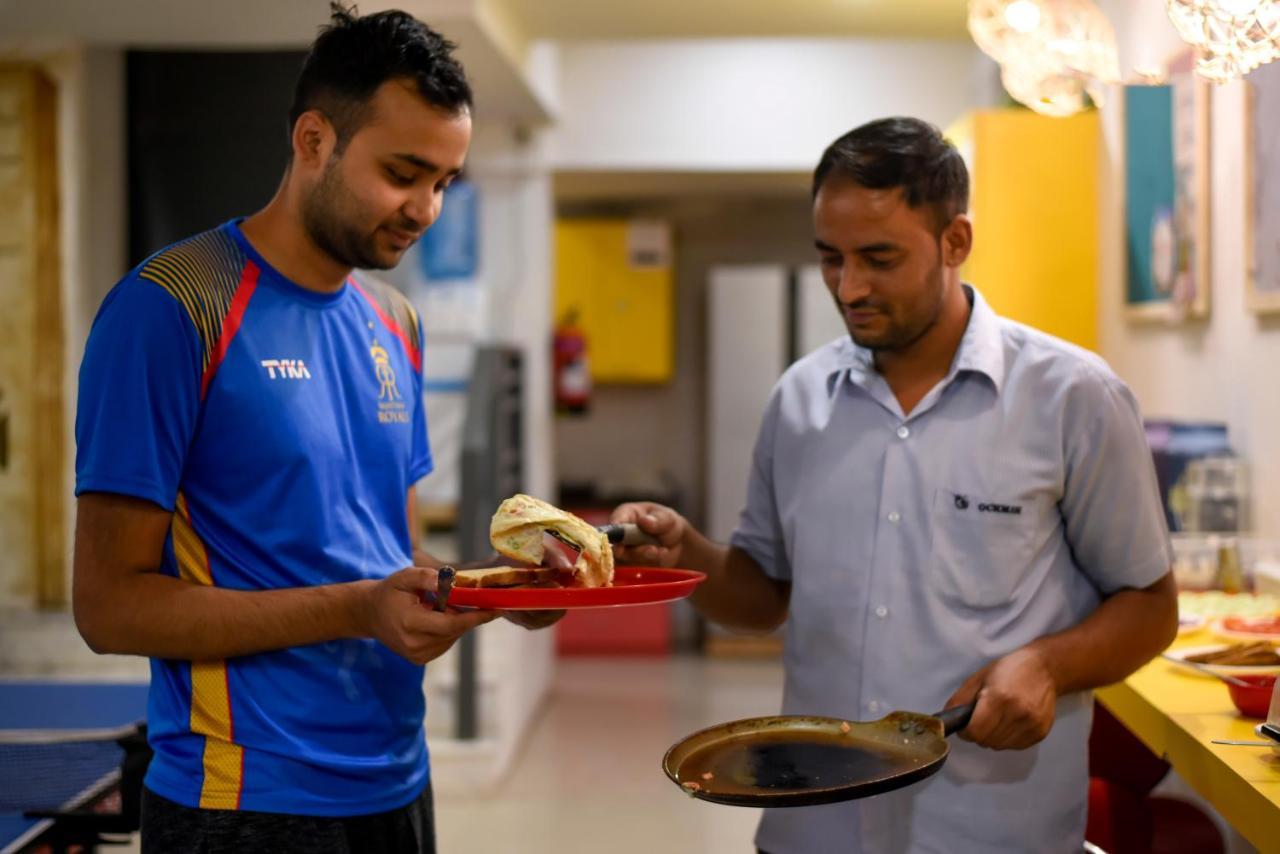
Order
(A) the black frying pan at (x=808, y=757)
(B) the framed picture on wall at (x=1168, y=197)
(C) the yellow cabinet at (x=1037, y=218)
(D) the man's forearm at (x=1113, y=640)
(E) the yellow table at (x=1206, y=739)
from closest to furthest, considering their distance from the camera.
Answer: (A) the black frying pan at (x=808, y=757)
(E) the yellow table at (x=1206, y=739)
(D) the man's forearm at (x=1113, y=640)
(B) the framed picture on wall at (x=1168, y=197)
(C) the yellow cabinet at (x=1037, y=218)

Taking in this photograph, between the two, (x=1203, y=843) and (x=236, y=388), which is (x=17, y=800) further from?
(x=1203, y=843)

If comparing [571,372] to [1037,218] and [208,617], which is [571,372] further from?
[208,617]

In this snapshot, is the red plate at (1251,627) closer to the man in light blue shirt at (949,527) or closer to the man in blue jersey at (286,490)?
the man in light blue shirt at (949,527)

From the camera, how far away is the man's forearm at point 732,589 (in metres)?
2.00

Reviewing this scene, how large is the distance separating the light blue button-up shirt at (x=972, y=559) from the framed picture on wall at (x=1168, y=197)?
187 cm

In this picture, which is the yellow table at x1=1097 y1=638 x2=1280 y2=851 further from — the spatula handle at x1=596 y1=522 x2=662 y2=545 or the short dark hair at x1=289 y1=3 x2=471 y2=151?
the short dark hair at x1=289 y1=3 x2=471 y2=151

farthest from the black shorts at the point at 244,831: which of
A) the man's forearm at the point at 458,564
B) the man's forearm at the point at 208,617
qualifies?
the man's forearm at the point at 458,564

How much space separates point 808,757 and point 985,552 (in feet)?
1.31

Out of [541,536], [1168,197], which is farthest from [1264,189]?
[541,536]

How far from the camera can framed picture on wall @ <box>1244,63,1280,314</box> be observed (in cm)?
286

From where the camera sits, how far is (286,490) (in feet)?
5.34

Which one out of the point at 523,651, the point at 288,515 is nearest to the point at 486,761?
the point at 523,651

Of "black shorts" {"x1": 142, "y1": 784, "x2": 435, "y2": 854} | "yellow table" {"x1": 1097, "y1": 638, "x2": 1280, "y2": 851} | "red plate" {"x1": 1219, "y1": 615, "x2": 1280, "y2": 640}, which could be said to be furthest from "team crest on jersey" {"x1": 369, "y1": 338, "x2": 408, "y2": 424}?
"red plate" {"x1": 1219, "y1": 615, "x2": 1280, "y2": 640}

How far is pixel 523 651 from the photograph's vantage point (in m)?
5.77
